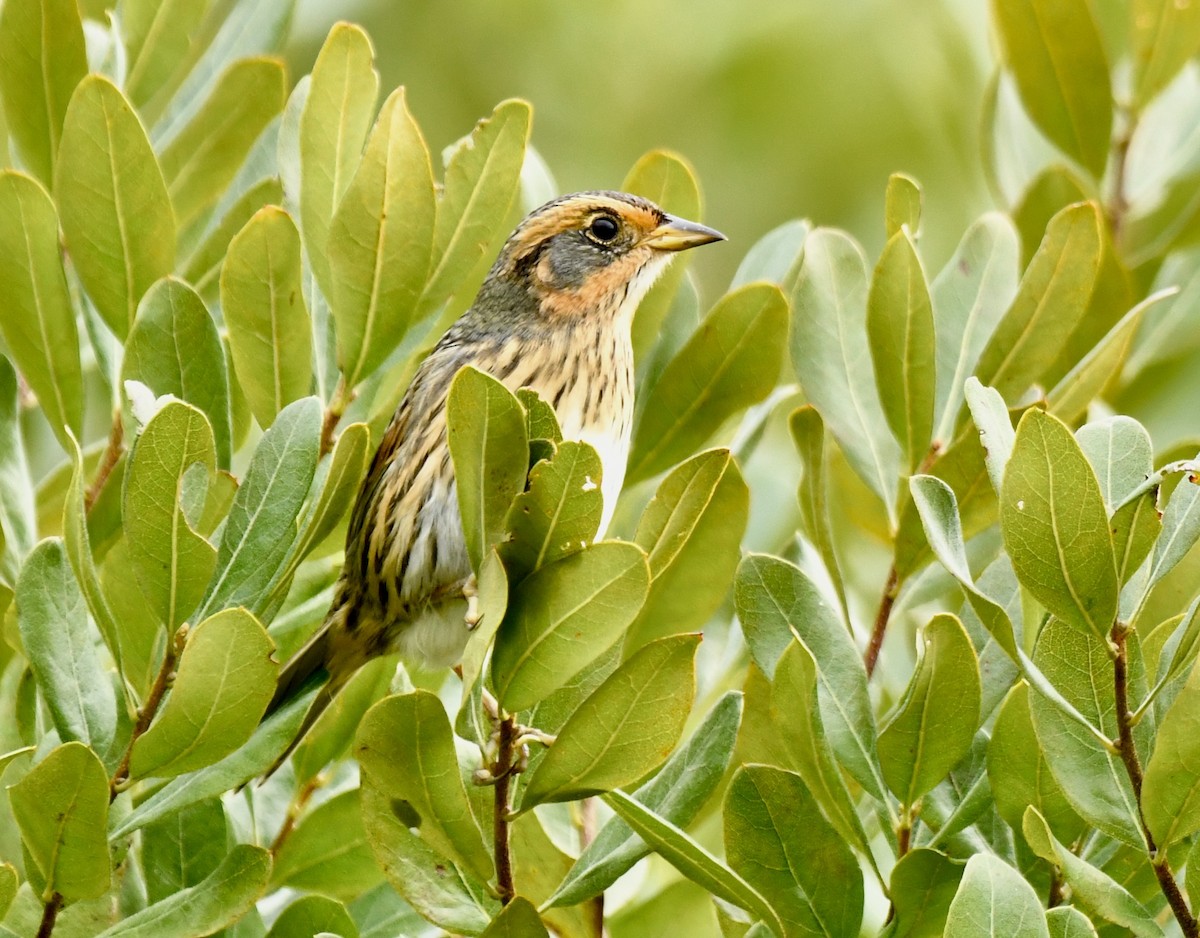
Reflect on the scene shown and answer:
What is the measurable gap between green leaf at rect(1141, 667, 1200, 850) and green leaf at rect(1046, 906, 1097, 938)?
0.14 m

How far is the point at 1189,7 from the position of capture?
366 centimetres

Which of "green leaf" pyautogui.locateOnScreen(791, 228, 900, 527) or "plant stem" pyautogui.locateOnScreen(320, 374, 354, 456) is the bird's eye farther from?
"plant stem" pyautogui.locateOnScreen(320, 374, 354, 456)

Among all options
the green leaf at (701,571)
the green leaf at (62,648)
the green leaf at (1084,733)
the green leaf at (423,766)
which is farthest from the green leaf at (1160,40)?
the green leaf at (62,648)

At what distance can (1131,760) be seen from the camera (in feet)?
6.43

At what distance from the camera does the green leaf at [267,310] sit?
2.43 m

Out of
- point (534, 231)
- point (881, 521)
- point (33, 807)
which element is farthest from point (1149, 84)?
point (33, 807)

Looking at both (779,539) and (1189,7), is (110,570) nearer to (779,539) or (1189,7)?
(779,539)

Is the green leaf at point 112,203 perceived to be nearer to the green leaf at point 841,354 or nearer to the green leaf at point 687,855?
the green leaf at point 841,354

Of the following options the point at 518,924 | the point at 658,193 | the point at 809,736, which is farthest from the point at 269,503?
the point at 658,193

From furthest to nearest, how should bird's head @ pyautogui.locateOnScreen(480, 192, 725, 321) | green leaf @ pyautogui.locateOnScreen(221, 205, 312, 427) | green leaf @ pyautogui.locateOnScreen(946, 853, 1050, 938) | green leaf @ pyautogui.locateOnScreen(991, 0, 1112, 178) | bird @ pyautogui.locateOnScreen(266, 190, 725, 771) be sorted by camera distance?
bird's head @ pyautogui.locateOnScreen(480, 192, 725, 321)
green leaf @ pyautogui.locateOnScreen(991, 0, 1112, 178)
bird @ pyautogui.locateOnScreen(266, 190, 725, 771)
green leaf @ pyautogui.locateOnScreen(221, 205, 312, 427)
green leaf @ pyautogui.locateOnScreen(946, 853, 1050, 938)

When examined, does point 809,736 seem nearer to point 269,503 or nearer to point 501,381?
point 269,503

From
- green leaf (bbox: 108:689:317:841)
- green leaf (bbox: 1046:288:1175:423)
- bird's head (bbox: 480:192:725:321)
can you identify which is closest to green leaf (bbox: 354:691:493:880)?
green leaf (bbox: 108:689:317:841)

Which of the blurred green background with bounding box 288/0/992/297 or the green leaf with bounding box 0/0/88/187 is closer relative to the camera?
the green leaf with bounding box 0/0/88/187

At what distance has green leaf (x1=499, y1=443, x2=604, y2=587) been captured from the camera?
1.98 m
